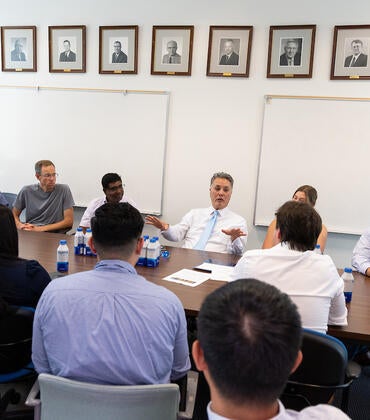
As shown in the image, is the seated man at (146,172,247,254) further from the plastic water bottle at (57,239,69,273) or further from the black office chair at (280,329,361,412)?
the black office chair at (280,329,361,412)

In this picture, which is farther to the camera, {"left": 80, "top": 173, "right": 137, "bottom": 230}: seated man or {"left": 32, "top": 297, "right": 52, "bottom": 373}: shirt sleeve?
{"left": 80, "top": 173, "right": 137, "bottom": 230}: seated man

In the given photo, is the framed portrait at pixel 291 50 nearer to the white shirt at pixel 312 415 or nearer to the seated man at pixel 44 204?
the seated man at pixel 44 204

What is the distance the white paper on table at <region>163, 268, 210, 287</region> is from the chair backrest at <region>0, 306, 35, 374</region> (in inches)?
32.1

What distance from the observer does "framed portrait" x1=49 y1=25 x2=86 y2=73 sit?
4168 millimetres

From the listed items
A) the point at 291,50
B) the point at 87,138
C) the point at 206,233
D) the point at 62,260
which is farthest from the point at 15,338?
the point at 291,50

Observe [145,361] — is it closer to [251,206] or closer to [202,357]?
[202,357]

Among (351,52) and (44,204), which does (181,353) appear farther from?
(351,52)

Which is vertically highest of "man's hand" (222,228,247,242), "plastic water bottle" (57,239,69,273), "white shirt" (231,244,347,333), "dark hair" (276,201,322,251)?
"dark hair" (276,201,322,251)

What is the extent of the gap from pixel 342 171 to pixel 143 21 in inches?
102

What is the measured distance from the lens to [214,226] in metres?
3.28

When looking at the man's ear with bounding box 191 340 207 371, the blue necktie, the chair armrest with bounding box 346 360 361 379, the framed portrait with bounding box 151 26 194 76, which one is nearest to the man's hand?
the blue necktie

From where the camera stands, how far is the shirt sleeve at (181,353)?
132 cm

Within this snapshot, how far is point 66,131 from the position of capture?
4355mm

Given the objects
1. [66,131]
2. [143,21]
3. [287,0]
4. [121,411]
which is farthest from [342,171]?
[121,411]
